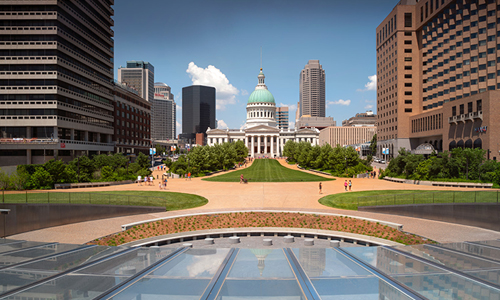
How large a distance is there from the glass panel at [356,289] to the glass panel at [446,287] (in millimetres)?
490

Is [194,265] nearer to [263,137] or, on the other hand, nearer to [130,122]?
[130,122]

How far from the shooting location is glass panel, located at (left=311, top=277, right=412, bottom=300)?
5.76 meters

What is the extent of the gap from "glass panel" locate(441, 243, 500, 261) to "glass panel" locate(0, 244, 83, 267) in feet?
39.9

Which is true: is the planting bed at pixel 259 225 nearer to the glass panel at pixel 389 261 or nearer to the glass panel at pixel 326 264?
the glass panel at pixel 389 261

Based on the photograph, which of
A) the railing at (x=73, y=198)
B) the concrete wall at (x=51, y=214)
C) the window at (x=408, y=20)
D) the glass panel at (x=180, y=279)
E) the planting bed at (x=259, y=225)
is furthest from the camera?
the window at (x=408, y=20)

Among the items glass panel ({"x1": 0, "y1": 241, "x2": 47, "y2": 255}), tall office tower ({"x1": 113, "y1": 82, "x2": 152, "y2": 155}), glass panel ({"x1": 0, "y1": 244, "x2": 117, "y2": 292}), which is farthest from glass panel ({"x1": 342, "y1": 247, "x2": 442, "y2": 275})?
tall office tower ({"x1": 113, "y1": 82, "x2": 152, "y2": 155})

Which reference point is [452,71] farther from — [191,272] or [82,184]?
→ [191,272]

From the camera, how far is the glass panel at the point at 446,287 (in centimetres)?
573

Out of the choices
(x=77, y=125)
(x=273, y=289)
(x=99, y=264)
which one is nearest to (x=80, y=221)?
(x=99, y=264)

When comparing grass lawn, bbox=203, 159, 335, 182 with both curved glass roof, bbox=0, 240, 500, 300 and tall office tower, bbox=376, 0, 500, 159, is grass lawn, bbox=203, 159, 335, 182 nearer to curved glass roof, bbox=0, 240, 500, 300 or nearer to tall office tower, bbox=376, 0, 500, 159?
tall office tower, bbox=376, 0, 500, 159

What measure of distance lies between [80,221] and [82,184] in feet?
71.2

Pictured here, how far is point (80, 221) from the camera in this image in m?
24.2

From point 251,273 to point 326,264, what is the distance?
2.05 m

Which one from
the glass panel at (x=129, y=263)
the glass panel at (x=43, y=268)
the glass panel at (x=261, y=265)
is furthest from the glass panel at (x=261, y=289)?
the glass panel at (x=43, y=268)
